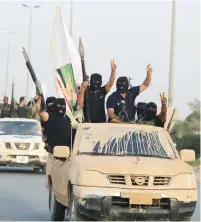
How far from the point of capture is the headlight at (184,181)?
31.6ft

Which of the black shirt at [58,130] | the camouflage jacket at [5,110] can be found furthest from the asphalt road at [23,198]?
the camouflage jacket at [5,110]

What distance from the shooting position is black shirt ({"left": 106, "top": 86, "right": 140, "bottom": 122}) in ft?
40.0

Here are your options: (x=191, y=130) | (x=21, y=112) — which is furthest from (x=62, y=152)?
(x=191, y=130)

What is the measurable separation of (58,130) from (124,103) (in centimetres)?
131

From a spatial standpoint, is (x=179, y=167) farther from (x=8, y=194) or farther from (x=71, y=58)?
(x=71, y=58)

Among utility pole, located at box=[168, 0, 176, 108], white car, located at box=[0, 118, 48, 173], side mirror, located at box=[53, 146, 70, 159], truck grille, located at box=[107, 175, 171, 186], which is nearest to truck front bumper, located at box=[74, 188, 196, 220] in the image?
truck grille, located at box=[107, 175, 171, 186]

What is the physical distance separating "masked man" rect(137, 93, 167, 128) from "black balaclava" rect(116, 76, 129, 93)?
52cm

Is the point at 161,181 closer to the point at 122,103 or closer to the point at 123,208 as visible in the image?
the point at 123,208

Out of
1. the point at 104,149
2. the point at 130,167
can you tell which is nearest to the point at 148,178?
the point at 130,167

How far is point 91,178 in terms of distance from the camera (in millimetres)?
9531

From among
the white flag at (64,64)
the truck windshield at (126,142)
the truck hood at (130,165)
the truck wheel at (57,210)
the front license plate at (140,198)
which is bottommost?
the truck wheel at (57,210)

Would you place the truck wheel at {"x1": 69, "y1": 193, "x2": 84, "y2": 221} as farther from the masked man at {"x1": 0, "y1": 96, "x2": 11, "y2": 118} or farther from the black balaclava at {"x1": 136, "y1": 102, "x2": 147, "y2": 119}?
the masked man at {"x1": 0, "y1": 96, "x2": 11, "y2": 118}

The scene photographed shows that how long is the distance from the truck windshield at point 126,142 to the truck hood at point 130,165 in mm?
320

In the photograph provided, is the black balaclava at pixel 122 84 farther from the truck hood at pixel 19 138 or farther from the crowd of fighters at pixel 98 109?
the truck hood at pixel 19 138
